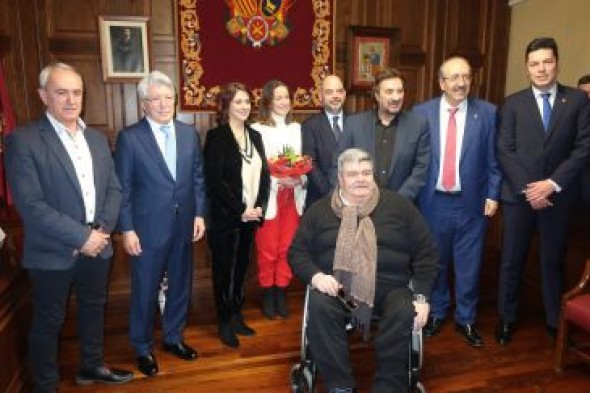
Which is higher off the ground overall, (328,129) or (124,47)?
(124,47)

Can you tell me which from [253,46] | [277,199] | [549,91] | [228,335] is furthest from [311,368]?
[253,46]

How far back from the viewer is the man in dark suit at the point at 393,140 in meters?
2.88

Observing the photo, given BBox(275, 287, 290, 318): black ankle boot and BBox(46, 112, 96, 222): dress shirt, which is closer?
BBox(46, 112, 96, 222): dress shirt

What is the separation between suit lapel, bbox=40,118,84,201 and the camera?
2.17m

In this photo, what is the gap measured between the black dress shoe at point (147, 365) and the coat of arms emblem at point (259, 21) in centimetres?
241

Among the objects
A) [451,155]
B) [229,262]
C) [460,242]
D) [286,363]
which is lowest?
[286,363]

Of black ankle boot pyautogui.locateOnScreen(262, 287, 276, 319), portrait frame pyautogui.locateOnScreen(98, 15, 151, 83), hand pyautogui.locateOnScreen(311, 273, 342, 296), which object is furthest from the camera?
portrait frame pyautogui.locateOnScreen(98, 15, 151, 83)

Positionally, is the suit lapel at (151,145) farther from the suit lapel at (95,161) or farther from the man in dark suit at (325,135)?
the man in dark suit at (325,135)

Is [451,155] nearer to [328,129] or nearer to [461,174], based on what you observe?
[461,174]

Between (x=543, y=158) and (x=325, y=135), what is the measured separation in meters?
1.28

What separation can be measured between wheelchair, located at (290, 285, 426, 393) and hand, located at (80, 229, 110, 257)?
0.97 meters

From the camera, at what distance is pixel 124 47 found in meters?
3.61

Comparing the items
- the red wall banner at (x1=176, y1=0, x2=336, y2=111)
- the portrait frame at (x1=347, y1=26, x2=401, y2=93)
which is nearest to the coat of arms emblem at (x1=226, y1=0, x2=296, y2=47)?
the red wall banner at (x1=176, y1=0, x2=336, y2=111)

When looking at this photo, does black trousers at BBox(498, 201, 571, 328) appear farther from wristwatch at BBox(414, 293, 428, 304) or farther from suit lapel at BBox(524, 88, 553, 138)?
wristwatch at BBox(414, 293, 428, 304)
